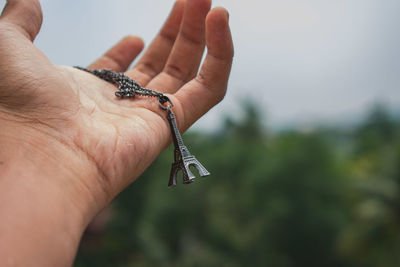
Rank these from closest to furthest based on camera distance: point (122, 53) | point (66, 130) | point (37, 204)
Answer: point (37, 204) → point (66, 130) → point (122, 53)

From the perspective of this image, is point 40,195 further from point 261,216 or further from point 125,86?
point 261,216

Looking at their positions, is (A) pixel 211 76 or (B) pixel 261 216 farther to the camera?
(B) pixel 261 216

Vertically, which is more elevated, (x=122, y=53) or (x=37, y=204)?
(x=122, y=53)

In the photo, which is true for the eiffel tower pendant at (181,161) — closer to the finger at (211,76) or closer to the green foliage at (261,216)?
the finger at (211,76)

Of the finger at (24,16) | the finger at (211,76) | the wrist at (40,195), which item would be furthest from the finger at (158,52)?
the wrist at (40,195)

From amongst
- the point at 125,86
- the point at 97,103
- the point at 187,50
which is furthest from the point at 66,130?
the point at 187,50

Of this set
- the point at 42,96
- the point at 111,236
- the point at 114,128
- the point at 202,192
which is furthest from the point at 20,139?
the point at 111,236

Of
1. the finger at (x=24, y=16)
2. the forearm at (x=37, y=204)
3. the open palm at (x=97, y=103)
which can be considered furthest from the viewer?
the finger at (x=24, y=16)
